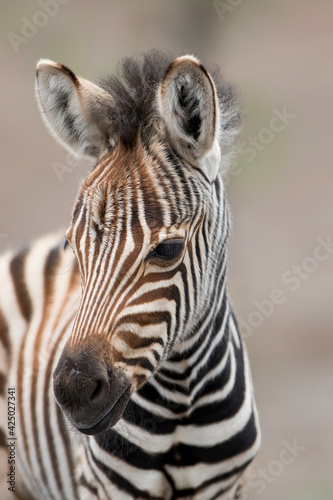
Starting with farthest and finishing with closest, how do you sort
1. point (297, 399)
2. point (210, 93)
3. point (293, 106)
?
point (293, 106), point (297, 399), point (210, 93)

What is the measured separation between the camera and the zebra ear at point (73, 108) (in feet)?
11.3

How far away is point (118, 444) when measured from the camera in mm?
3619

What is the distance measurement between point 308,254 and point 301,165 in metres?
2.10

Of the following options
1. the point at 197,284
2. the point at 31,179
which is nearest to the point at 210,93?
the point at 197,284

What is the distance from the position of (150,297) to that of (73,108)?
119cm

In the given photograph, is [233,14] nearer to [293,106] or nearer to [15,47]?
[293,106]
